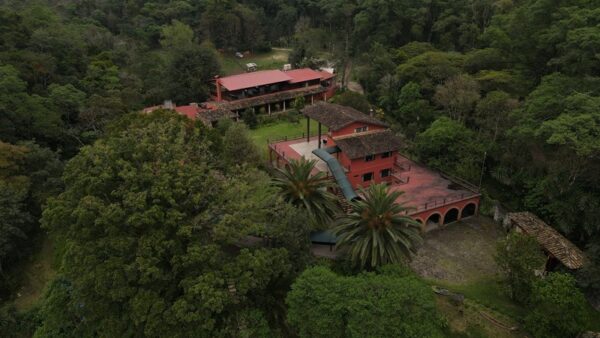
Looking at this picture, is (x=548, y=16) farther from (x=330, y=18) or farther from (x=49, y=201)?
(x=330, y=18)

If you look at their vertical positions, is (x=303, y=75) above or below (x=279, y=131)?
above

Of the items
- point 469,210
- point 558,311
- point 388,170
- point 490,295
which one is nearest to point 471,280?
point 490,295

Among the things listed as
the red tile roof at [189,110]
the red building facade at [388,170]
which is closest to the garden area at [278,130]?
the red tile roof at [189,110]

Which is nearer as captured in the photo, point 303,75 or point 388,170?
point 388,170

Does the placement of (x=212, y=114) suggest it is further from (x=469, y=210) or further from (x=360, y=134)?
(x=469, y=210)

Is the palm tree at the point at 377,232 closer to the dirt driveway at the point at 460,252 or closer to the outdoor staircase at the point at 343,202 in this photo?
the dirt driveway at the point at 460,252

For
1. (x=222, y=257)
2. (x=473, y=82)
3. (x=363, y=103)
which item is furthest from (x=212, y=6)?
(x=222, y=257)
